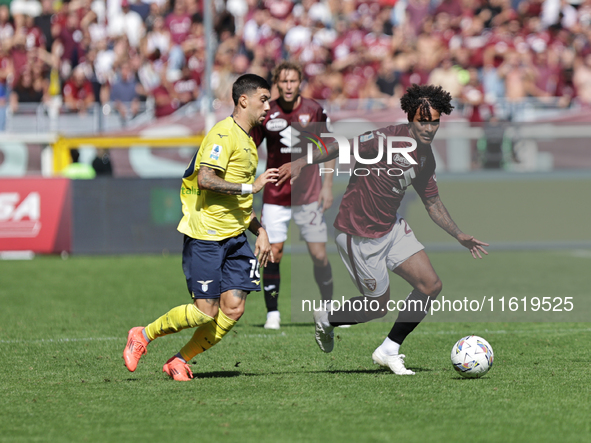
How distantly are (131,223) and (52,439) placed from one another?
11298 mm

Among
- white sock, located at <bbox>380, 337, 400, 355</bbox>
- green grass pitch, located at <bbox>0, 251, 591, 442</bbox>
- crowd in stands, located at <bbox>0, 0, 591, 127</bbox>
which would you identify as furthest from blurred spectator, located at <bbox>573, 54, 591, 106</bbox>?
white sock, located at <bbox>380, 337, 400, 355</bbox>

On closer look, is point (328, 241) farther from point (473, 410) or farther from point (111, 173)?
point (111, 173)

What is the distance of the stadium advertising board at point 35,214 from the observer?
1538cm

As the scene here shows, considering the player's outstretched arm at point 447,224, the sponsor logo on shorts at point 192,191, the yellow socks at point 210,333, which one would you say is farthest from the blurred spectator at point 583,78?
the yellow socks at point 210,333

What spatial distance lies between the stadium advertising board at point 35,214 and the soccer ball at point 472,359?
10.8 m

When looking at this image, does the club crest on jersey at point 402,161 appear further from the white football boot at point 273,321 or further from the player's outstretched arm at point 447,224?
the white football boot at point 273,321

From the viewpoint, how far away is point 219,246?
241 inches

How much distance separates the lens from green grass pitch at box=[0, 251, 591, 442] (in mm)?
4738

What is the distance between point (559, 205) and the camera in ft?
46.5

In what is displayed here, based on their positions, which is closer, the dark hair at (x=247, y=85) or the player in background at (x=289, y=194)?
the dark hair at (x=247, y=85)

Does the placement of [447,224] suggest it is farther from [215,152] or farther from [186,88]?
Result: [186,88]

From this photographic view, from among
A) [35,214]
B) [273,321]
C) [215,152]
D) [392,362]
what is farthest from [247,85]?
[35,214]

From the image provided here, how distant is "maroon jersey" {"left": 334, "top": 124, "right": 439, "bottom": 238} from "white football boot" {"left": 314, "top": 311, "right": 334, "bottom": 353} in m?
0.71

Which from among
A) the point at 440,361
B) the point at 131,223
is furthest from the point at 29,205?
the point at 440,361
